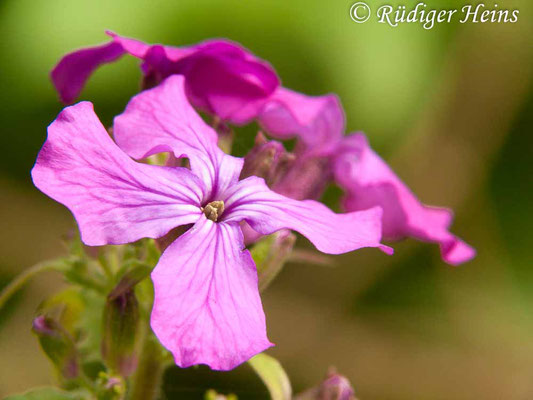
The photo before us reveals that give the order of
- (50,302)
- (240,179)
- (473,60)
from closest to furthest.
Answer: (240,179) → (50,302) → (473,60)

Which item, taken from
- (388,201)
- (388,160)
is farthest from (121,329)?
(388,160)

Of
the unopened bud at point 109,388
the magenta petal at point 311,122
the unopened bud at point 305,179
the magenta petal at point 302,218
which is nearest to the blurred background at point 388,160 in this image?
the magenta petal at point 311,122

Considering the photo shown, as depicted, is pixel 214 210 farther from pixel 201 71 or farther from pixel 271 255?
pixel 201 71

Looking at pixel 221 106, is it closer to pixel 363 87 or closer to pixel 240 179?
pixel 240 179

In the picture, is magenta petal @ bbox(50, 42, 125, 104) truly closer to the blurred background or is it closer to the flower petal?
the flower petal

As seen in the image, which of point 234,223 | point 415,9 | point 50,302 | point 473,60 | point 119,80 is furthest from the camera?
point 473,60

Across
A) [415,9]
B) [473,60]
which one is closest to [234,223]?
[415,9]
